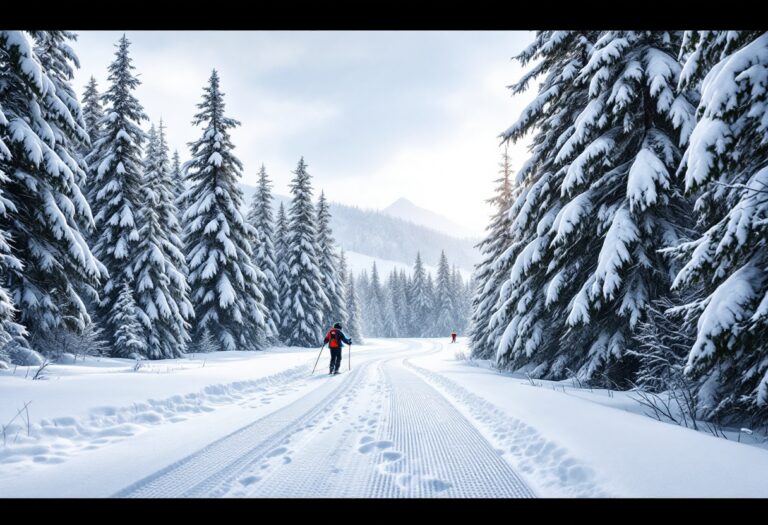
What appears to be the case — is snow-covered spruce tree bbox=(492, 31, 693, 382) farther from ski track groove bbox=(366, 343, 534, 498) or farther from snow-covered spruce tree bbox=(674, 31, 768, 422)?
ski track groove bbox=(366, 343, 534, 498)

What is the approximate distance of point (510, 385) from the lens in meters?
8.89

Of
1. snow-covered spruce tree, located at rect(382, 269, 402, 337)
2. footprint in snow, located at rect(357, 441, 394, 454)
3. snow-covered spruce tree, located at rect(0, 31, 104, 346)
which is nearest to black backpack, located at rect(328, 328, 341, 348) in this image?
snow-covered spruce tree, located at rect(0, 31, 104, 346)

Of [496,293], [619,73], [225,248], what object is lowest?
[496,293]

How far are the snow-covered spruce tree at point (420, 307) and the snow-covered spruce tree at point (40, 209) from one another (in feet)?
220

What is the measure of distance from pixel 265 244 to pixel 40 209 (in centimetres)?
2091

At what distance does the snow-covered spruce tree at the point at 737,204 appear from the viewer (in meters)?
4.11

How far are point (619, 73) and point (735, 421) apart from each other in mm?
7362

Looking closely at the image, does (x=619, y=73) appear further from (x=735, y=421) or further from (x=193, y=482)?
(x=193, y=482)

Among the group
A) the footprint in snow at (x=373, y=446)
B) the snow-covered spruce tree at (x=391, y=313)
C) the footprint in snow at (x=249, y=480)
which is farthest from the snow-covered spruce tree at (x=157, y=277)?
the snow-covered spruce tree at (x=391, y=313)

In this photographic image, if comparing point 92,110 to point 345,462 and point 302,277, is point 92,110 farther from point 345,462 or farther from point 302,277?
point 345,462

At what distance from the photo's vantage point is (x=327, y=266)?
3684 cm

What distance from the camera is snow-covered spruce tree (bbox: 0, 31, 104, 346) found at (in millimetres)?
9367

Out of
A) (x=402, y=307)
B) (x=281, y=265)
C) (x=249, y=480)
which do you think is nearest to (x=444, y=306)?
(x=402, y=307)
